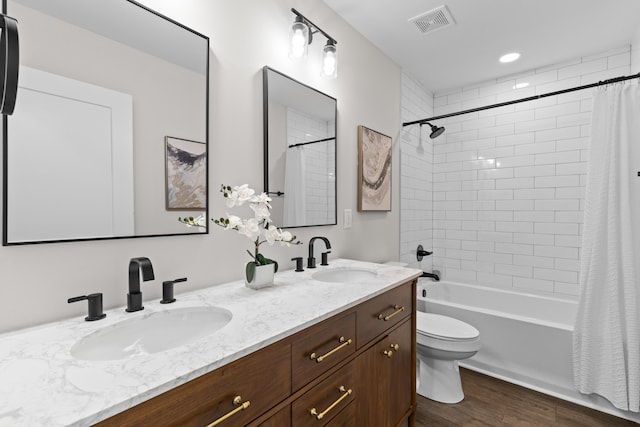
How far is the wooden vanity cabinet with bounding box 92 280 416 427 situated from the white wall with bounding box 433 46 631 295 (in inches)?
72.5

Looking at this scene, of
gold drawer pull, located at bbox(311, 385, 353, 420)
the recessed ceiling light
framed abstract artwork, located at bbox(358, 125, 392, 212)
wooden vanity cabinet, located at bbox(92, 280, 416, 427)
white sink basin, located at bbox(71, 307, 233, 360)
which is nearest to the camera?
wooden vanity cabinet, located at bbox(92, 280, 416, 427)

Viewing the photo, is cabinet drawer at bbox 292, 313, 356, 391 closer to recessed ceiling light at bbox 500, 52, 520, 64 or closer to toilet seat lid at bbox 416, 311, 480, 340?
toilet seat lid at bbox 416, 311, 480, 340

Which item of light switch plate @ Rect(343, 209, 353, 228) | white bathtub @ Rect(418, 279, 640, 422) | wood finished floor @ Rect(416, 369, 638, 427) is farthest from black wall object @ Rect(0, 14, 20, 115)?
white bathtub @ Rect(418, 279, 640, 422)

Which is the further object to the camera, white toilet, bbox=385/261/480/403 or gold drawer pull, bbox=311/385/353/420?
white toilet, bbox=385/261/480/403

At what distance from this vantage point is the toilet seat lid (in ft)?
6.38

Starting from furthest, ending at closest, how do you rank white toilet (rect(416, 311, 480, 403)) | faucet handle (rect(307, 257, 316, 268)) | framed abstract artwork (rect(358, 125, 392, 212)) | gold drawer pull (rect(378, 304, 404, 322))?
framed abstract artwork (rect(358, 125, 392, 212)) < white toilet (rect(416, 311, 480, 403)) < faucet handle (rect(307, 257, 316, 268)) < gold drawer pull (rect(378, 304, 404, 322))

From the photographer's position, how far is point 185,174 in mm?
1206

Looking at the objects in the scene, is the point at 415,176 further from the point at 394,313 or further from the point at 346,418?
the point at 346,418

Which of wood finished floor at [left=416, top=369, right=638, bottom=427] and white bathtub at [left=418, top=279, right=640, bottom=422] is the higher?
white bathtub at [left=418, top=279, right=640, bottom=422]

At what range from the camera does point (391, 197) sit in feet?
8.40

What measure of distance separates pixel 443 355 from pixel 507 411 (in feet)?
1.65

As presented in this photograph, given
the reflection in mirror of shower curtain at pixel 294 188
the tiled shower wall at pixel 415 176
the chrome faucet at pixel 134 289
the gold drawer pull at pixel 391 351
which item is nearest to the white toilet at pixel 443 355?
the gold drawer pull at pixel 391 351

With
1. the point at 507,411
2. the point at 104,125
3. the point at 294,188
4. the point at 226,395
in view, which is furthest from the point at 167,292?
the point at 507,411

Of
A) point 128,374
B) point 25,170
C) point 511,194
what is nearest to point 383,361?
point 128,374
